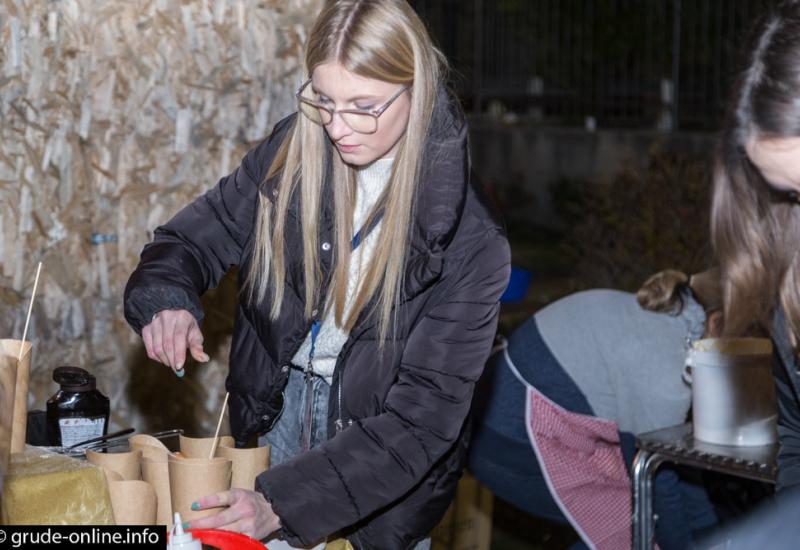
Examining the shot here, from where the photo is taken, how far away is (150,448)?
2111mm

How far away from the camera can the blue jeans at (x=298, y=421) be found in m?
2.46

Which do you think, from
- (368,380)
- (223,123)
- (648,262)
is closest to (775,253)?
(368,380)

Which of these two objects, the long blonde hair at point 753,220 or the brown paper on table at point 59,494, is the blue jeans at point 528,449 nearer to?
the long blonde hair at point 753,220

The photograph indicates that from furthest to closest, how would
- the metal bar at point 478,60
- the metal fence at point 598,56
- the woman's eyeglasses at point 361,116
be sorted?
the metal bar at point 478,60 < the metal fence at point 598,56 < the woman's eyeglasses at point 361,116

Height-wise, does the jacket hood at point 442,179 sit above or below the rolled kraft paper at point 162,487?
above

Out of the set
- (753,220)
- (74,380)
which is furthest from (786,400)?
(74,380)

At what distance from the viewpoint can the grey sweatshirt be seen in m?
3.45

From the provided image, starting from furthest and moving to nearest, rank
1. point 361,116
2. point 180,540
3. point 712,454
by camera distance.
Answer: point 712,454 → point 361,116 → point 180,540

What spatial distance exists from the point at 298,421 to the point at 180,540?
770mm

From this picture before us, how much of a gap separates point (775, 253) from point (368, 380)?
83 cm

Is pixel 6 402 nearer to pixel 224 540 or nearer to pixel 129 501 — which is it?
pixel 129 501

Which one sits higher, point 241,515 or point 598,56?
point 598,56

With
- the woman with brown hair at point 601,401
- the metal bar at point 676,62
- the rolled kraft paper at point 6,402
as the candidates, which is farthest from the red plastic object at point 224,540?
the metal bar at point 676,62

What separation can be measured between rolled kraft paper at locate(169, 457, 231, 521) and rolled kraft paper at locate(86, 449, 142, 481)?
0.08 meters
